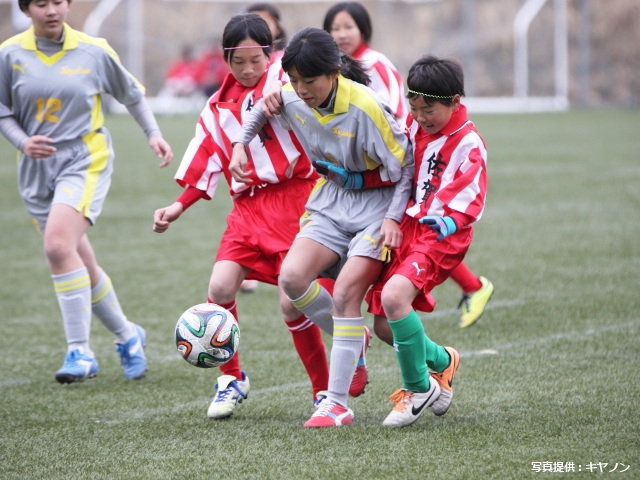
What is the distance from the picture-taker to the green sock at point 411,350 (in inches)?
155

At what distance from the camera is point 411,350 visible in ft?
13.0

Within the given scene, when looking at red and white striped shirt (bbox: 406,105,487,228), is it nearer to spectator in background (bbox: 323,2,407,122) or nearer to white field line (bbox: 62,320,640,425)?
white field line (bbox: 62,320,640,425)

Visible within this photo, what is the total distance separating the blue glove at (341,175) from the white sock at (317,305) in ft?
1.48

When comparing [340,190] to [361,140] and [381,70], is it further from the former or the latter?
[381,70]

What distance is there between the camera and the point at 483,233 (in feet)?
30.8

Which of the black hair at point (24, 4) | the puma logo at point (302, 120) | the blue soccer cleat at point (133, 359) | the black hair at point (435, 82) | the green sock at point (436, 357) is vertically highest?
the black hair at point (24, 4)

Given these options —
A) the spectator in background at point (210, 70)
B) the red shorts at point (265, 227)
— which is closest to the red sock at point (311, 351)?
the red shorts at point (265, 227)

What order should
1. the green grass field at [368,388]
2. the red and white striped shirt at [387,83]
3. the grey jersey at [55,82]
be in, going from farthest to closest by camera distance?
the red and white striped shirt at [387,83] → the grey jersey at [55,82] → the green grass field at [368,388]

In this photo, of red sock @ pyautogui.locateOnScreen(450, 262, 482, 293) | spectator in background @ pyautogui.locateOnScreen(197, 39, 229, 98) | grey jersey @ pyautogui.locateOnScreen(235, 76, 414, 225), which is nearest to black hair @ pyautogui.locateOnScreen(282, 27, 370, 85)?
grey jersey @ pyautogui.locateOnScreen(235, 76, 414, 225)

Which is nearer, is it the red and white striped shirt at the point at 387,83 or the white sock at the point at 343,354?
the white sock at the point at 343,354

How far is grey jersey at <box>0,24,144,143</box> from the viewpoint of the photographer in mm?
5188

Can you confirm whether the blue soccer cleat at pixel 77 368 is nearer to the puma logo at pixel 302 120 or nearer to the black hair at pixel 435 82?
the puma logo at pixel 302 120

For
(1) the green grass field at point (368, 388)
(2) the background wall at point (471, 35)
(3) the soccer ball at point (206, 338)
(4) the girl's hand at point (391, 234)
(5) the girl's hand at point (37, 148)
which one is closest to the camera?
(1) the green grass field at point (368, 388)

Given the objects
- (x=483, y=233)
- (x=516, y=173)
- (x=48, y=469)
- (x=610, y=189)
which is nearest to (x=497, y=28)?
(x=516, y=173)
